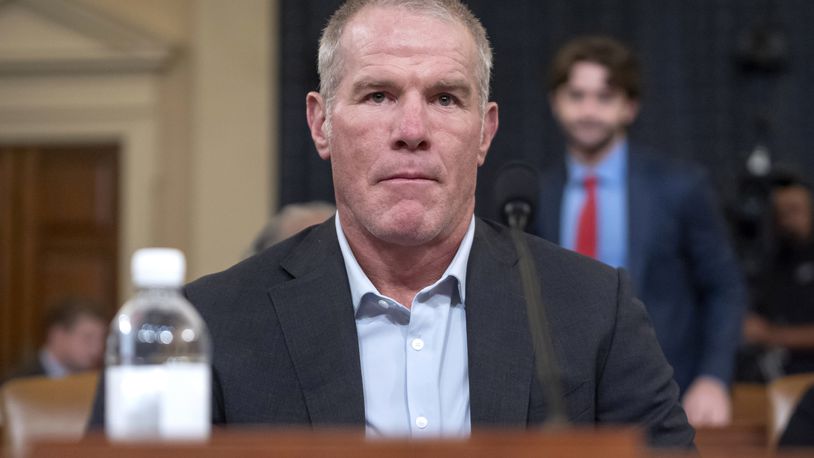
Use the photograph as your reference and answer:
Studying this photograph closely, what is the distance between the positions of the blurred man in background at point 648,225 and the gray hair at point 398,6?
1566mm

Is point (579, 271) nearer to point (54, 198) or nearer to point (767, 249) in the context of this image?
point (767, 249)

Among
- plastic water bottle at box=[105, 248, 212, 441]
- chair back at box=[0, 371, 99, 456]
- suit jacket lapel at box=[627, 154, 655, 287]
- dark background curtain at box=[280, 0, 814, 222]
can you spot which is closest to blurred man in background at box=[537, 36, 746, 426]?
suit jacket lapel at box=[627, 154, 655, 287]

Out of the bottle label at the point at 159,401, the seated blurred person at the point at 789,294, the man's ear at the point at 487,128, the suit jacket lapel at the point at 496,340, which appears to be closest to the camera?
the bottle label at the point at 159,401

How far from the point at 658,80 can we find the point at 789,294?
185cm

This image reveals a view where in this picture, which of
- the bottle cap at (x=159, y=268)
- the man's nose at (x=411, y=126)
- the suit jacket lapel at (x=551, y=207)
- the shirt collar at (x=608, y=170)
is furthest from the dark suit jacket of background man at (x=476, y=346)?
the shirt collar at (x=608, y=170)

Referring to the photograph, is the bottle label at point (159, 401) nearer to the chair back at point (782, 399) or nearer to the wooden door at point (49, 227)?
the chair back at point (782, 399)

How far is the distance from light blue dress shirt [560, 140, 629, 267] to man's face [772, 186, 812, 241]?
9.39 ft

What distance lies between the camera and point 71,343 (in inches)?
236

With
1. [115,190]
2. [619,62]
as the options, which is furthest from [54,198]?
[619,62]

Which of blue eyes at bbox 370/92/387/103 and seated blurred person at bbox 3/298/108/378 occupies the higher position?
blue eyes at bbox 370/92/387/103

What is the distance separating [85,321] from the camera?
6043 mm

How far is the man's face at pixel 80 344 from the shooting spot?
19.5 ft

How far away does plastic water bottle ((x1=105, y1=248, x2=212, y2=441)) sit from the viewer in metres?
1.27

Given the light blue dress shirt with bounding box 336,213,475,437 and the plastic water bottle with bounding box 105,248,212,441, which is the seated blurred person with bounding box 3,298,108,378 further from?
the plastic water bottle with bounding box 105,248,212,441
